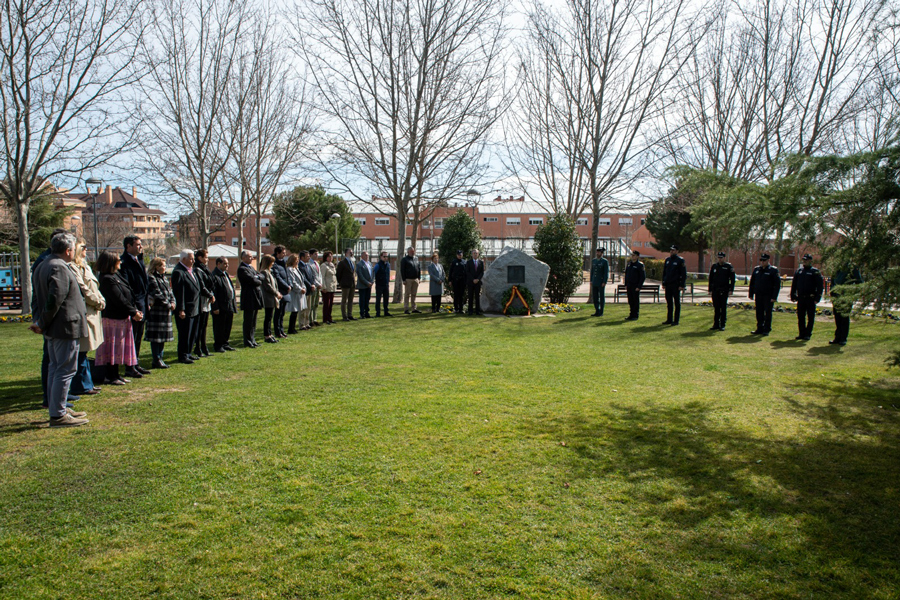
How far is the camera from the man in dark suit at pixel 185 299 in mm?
8906

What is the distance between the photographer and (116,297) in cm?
738

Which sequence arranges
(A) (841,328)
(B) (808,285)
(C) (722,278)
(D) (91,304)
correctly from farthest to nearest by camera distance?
(C) (722,278)
(B) (808,285)
(A) (841,328)
(D) (91,304)

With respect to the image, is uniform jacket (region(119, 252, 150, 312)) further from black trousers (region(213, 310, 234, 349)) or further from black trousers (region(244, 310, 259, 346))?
black trousers (region(244, 310, 259, 346))

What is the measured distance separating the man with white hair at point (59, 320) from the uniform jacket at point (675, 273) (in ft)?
41.6

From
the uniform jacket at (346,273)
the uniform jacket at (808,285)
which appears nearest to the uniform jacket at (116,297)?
the uniform jacket at (346,273)

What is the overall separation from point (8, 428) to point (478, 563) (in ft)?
16.8

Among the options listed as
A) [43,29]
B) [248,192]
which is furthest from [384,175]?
[43,29]

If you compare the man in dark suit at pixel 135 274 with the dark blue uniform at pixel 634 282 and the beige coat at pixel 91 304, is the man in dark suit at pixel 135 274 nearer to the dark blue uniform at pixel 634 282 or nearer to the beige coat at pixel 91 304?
the beige coat at pixel 91 304

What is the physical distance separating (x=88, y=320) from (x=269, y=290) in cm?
494

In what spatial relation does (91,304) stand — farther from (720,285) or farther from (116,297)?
(720,285)

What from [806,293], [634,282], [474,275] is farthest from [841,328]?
[474,275]

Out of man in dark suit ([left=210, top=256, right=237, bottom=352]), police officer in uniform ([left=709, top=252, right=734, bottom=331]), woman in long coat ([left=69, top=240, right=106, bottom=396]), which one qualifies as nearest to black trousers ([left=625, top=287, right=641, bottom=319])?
police officer in uniform ([left=709, top=252, right=734, bottom=331])

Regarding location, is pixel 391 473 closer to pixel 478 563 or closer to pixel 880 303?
pixel 478 563

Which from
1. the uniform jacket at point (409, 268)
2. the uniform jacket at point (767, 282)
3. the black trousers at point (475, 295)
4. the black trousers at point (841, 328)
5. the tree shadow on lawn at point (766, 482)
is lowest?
the tree shadow on lawn at point (766, 482)
